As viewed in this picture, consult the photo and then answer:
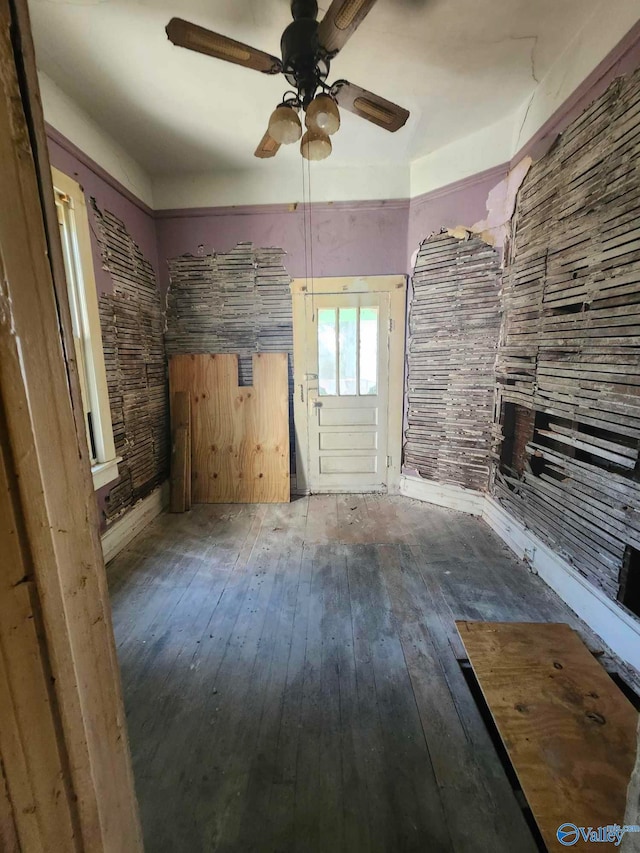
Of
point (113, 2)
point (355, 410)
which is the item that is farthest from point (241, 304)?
point (113, 2)

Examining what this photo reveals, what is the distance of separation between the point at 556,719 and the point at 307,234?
10.9ft

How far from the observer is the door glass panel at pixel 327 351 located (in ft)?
10.2

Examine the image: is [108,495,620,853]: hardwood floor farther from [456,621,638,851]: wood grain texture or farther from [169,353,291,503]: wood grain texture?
[169,353,291,503]: wood grain texture

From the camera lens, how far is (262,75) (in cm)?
189

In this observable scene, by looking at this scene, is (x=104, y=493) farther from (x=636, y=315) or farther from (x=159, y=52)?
(x=636, y=315)

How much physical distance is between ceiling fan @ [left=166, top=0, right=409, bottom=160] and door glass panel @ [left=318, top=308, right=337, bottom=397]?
4.69 feet

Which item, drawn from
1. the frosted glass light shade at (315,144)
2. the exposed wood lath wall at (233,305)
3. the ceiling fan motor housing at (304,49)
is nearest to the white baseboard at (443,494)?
the exposed wood lath wall at (233,305)

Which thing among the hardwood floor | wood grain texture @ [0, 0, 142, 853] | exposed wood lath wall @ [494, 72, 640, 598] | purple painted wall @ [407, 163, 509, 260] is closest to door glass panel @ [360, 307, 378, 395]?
purple painted wall @ [407, 163, 509, 260]

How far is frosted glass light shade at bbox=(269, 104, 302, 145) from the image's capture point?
5.21 ft

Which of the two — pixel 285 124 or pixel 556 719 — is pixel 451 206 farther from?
pixel 556 719

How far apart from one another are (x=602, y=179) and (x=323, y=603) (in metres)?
2.41

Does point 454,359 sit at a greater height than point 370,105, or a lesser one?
lesser

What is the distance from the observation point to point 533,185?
2.13 metres

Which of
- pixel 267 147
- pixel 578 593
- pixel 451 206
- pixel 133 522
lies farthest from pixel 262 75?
pixel 578 593
